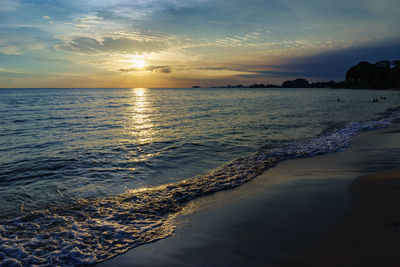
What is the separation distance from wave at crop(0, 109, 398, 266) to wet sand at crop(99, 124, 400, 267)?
0.43m

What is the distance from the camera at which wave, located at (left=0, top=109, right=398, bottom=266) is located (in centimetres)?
462

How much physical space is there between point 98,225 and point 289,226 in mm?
4434

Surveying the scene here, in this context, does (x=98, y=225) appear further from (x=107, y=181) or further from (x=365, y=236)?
(x=365, y=236)

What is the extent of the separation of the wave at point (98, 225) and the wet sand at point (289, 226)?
43cm

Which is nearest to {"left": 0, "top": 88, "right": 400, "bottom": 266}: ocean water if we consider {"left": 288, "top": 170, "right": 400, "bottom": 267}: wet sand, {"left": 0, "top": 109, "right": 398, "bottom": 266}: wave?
{"left": 0, "top": 109, "right": 398, "bottom": 266}: wave

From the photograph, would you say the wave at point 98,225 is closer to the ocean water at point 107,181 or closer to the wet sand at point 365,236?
the ocean water at point 107,181

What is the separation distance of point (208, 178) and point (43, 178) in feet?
20.8

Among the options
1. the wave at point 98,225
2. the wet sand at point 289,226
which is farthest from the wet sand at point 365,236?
the wave at point 98,225

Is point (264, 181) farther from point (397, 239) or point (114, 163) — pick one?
point (114, 163)

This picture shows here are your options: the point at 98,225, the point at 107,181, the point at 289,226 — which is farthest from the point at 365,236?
the point at 107,181

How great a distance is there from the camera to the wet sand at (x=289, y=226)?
4.00 metres

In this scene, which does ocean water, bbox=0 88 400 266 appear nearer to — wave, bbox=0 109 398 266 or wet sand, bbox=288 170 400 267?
wave, bbox=0 109 398 266

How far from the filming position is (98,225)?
18.8ft

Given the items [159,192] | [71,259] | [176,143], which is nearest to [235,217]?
[159,192]
